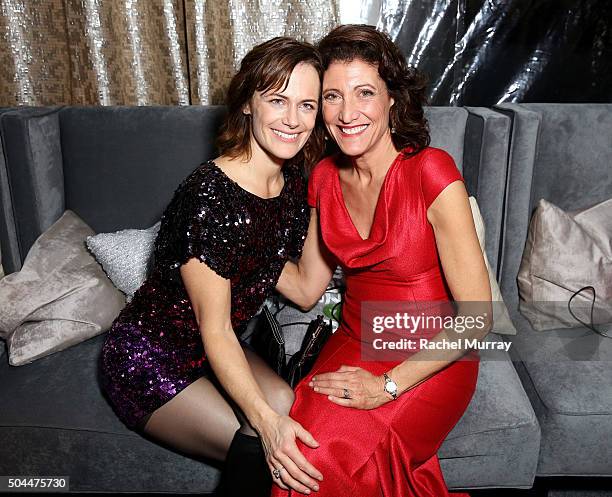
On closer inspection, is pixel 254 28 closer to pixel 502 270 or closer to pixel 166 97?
pixel 166 97

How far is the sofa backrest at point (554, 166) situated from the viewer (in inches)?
78.2

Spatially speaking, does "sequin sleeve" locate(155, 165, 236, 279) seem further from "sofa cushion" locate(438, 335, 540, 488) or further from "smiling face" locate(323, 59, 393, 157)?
"sofa cushion" locate(438, 335, 540, 488)

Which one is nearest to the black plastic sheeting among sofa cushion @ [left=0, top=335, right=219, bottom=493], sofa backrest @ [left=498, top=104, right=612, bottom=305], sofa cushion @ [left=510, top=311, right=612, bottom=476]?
sofa backrest @ [left=498, top=104, right=612, bottom=305]

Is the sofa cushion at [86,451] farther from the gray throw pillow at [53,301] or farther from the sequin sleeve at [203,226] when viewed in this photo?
the sequin sleeve at [203,226]

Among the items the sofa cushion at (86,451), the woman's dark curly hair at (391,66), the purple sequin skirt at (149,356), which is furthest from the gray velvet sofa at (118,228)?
the woman's dark curly hair at (391,66)

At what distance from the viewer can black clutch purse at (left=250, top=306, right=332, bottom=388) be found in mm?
1577

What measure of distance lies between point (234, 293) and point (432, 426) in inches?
23.5

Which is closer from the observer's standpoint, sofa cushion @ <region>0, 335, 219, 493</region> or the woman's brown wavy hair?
the woman's brown wavy hair

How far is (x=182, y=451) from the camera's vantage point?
1.49 metres

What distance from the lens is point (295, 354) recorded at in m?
1.64

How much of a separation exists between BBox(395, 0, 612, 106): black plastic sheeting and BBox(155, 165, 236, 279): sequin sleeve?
1337 millimetres

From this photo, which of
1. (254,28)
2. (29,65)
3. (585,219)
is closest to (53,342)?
(29,65)

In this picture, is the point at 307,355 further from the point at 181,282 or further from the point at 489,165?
the point at 489,165

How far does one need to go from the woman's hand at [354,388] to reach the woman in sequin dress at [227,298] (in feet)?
0.33
